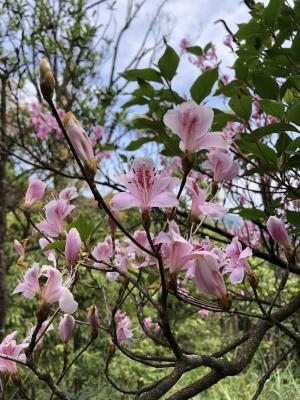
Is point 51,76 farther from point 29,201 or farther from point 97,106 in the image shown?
point 97,106

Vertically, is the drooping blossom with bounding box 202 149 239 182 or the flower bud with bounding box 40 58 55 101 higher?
the drooping blossom with bounding box 202 149 239 182

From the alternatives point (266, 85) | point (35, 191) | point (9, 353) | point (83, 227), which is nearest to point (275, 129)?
point (266, 85)

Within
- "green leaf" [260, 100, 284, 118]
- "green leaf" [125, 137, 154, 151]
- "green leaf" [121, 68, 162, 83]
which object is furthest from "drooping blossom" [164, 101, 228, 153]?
→ "green leaf" [125, 137, 154, 151]

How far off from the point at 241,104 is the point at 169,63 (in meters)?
0.18

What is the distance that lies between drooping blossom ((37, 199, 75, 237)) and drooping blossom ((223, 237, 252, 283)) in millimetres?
309

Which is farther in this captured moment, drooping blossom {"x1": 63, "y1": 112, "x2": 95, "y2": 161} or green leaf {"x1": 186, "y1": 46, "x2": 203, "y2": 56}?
green leaf {"x1": 186, "y1": 46, "x2": 203, "y2": 56}

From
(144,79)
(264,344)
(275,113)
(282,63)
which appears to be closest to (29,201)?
(144,79)

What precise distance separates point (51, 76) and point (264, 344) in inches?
162

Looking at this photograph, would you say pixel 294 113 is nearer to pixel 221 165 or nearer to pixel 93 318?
pixel 221 165

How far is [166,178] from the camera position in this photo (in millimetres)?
623

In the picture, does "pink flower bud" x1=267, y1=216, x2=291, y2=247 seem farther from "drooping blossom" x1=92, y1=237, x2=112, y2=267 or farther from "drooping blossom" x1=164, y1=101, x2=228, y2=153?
"drooping blossom" x1=92, y1=237, x2=112, y2=267

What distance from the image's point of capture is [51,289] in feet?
2.03

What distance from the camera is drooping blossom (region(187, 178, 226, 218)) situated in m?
0.64

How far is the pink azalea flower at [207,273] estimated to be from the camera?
59 cm
